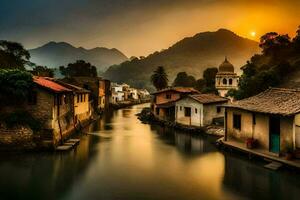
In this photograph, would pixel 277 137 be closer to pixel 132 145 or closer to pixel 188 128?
pixel 132 145

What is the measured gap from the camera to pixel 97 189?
69.6 feet

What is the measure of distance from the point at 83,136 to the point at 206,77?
6151 centimetres

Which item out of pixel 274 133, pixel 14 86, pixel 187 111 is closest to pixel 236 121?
pixel 274 133

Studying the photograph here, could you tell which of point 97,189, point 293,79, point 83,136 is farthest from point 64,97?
point 293,79

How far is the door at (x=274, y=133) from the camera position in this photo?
2692 centimetres

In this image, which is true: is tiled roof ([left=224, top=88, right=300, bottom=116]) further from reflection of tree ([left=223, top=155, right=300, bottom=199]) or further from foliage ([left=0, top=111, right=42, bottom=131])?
foliage ([left=0, top=111, right=42, bottom=131])

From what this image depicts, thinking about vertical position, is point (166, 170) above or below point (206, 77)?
below

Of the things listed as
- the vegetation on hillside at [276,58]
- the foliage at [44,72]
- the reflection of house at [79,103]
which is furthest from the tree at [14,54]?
the vegetation on hillside at [276,58]

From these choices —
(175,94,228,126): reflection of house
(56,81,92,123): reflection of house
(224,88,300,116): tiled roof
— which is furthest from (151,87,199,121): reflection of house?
(224,88,300,116): tiled roof

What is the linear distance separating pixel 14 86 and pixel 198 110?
25719 mm

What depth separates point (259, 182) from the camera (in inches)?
890

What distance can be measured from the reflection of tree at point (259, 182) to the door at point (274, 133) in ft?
7.11

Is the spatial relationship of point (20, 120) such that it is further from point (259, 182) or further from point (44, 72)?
point (44, 72)

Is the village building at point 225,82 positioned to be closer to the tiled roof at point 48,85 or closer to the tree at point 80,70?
the tiled roof at point 48,85
